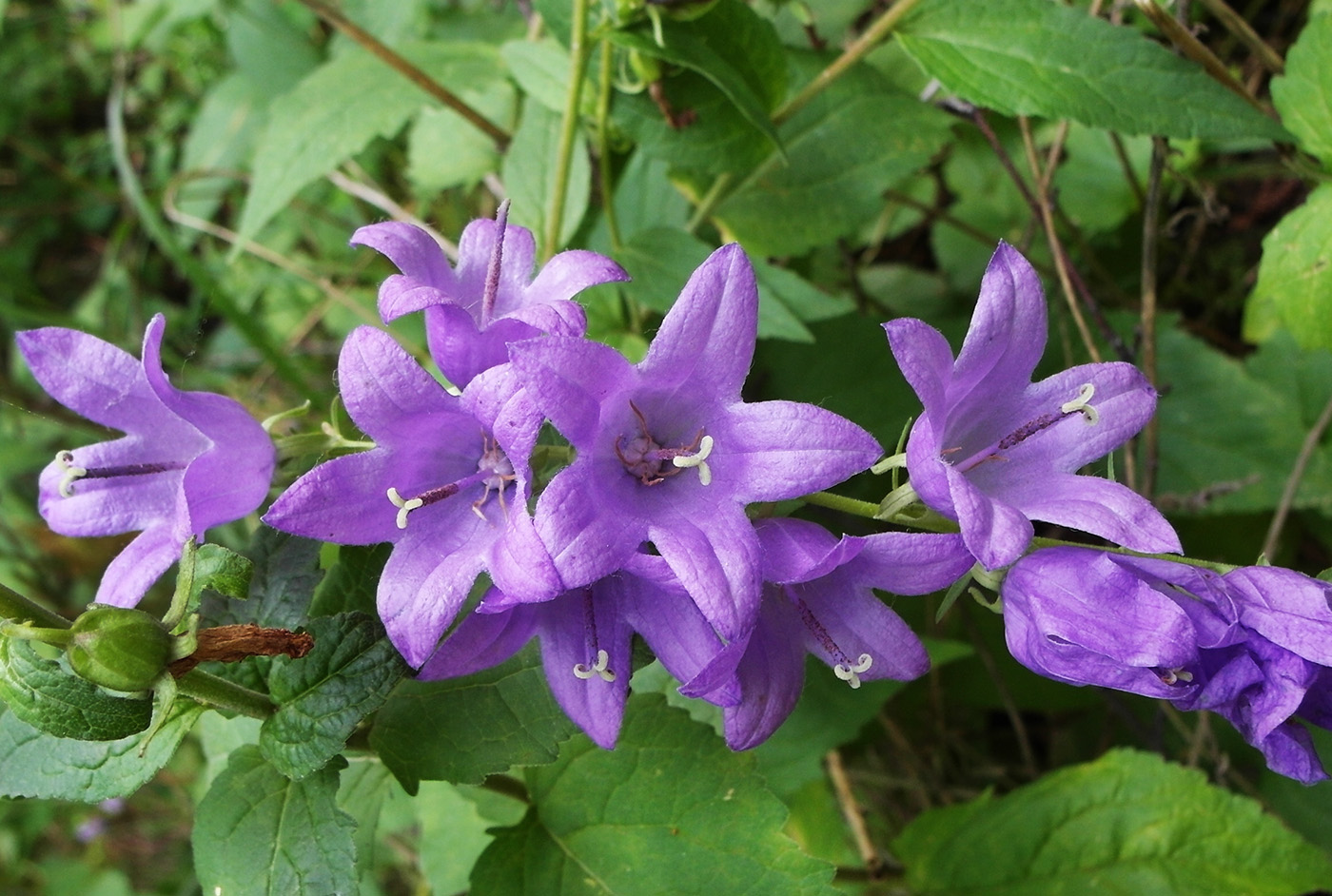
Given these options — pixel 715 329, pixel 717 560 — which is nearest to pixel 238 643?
pixel 717 560

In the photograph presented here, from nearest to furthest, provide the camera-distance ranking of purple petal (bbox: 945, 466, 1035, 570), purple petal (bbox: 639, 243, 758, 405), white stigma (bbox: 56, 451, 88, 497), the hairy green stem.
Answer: purple petal (bbox: 945, 466, 1035, 570) < purple petal (bbox: 639, 243, 758, 405) < white stigma (bbox: 56, 451, 88, 497) < the hairy green stem

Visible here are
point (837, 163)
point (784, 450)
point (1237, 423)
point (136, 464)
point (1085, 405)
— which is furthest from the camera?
point (1237, 423)

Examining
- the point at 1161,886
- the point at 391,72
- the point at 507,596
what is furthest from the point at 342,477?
the point at 1161,886

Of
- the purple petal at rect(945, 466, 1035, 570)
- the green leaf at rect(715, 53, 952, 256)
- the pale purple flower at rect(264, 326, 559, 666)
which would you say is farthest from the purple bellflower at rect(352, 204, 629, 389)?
the green leaf at rect(715, 53, 952, 256)

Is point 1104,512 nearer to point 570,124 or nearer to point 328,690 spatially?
point 328,690

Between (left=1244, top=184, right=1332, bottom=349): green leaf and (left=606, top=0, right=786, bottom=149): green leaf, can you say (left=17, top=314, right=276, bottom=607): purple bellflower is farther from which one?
(left=1244, top=184, right=1332, bottom=349): green leaf

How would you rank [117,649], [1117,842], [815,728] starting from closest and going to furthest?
[117,649]
[1117,842]
[815,728]

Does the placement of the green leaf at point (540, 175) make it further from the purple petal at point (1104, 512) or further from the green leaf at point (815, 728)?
the purple petal at point (1104, 512)
